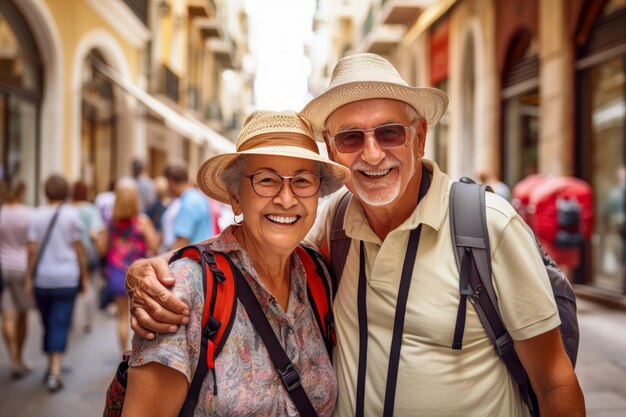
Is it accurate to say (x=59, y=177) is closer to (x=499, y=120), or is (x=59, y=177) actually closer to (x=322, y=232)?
(x=322, y=232)

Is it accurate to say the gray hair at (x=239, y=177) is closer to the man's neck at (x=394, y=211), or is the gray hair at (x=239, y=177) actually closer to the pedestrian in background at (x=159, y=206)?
the man's neck at (x=394, y=211)

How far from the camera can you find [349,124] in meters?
2.28

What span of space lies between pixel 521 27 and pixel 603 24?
2.60 m

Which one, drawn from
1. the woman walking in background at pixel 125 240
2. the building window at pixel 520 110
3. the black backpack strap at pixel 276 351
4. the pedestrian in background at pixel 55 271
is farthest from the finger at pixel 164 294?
the building window at pixel 520 110

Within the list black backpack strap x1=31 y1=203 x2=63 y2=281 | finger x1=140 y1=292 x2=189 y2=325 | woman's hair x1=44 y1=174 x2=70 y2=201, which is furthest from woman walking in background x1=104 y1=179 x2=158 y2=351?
finger x1=140 y1=292 x2=189 y2=325

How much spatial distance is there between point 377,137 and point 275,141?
38cm

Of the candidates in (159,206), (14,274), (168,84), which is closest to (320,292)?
(14,274)

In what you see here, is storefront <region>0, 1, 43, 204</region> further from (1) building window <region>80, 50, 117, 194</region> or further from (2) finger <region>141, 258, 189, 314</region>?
(2) finger <region>141, 258, 189, 314</region>

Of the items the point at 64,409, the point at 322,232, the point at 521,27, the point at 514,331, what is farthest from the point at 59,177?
the point at 521,27

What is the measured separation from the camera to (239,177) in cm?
228

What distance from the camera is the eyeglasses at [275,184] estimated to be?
2.12m

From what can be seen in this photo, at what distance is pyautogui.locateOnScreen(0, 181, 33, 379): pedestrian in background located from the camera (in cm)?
596

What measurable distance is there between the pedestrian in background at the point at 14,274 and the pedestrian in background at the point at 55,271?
0.29 meters

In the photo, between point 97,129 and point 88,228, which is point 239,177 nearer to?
point 88,228
